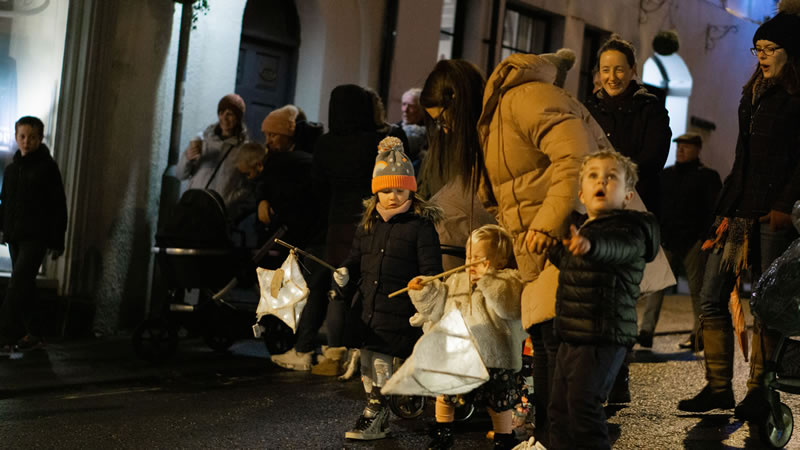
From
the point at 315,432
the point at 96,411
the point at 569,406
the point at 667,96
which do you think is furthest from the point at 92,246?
the point at 667,96

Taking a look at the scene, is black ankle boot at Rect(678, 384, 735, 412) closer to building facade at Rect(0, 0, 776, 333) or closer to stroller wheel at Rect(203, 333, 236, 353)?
stroller wheel at Rect(203, 333, 236, 353)

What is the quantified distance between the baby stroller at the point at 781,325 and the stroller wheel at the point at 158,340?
4622mm

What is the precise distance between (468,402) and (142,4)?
5.89m

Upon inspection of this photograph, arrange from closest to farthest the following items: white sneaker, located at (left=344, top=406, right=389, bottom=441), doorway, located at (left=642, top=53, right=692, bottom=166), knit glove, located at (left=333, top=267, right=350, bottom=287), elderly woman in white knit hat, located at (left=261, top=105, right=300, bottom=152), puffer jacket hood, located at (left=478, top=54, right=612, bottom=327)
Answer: puffer jacket hood, located at (left=478, top=54, right=612, bottom=327) → white sneaker, located at (left=344, top=406, right=389, bottom=441) → knit glove, located at (left=333, top=267, right=350, bottom=287) → elderly woman in white knit hat, located at (left=261, top=105, right=300, bottom=152) → doorway, located at (left=642, top=53, right=692, bottom=166)

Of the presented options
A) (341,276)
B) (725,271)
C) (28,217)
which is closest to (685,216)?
(725,271)

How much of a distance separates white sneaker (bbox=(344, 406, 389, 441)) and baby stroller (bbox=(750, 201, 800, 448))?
7.12 feet

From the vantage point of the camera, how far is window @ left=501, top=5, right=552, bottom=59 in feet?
A: 53.7

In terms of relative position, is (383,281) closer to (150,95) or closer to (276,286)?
(276,286)

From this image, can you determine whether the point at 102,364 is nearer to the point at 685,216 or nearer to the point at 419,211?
the point at 419,211

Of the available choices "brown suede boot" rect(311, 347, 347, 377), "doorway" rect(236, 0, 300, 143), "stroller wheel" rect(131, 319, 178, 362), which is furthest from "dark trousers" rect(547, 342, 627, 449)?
"doorway" rect(236, 0, 300, 143)

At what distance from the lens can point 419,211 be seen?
238 inches

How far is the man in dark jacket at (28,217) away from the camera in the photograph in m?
8.70

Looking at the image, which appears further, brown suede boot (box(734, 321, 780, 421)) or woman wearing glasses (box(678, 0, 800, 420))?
woman wearing glasses (box(678, 0, 800, 420))

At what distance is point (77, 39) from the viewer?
10016 millimetres
